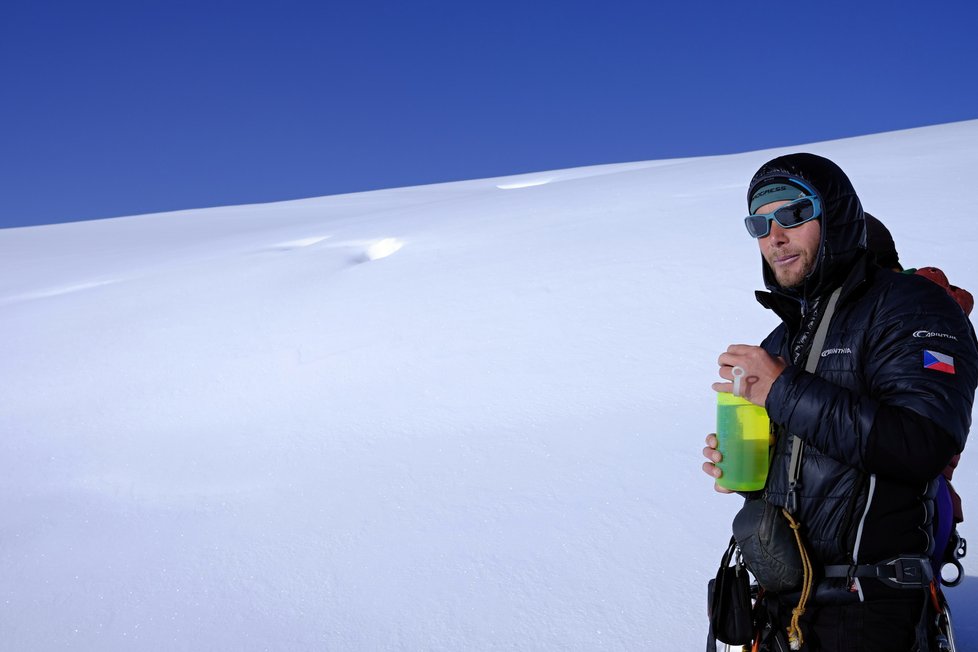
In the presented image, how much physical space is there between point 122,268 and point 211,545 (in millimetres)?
6069

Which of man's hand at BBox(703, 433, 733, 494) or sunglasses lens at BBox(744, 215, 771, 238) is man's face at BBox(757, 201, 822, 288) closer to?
sunglasses lens at BBox(744, 215, 771, 238)

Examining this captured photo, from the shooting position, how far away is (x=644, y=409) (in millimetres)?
3309

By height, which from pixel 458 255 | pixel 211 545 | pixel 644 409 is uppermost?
pixel 458 255

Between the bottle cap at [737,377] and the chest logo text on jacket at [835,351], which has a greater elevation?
the chest logo text on jacket at [835,351]

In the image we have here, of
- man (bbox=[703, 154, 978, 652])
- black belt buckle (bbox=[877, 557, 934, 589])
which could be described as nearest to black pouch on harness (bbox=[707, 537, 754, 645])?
man (bbox=[703, 154, 978, 652])

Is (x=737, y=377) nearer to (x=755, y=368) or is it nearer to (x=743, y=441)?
(x=755, y=368)

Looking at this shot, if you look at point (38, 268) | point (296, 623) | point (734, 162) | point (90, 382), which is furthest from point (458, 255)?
point (38, 268)

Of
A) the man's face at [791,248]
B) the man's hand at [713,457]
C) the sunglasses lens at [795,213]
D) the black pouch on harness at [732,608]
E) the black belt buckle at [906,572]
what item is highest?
the sunglasses lens at [795,213]

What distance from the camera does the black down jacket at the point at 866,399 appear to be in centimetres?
107

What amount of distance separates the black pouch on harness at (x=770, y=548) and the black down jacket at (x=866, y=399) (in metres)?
0.03

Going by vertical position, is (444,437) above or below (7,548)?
above

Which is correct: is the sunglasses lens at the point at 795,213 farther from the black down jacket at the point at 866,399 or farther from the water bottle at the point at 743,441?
the water bottle at the point at 743,441

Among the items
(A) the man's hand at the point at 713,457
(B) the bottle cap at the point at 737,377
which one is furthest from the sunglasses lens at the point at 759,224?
(A) the man's hand at the point at 713,457

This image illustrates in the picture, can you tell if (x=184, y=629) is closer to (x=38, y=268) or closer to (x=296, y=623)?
(x=296, y=623)
